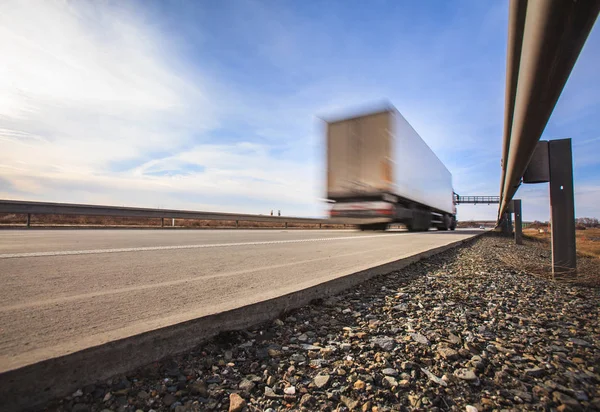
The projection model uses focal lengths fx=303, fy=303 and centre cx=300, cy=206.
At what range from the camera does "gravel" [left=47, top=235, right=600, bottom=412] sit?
1.28m

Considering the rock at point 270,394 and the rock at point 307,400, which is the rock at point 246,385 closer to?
the rock at point 270,394

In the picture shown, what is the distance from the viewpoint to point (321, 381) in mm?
1433

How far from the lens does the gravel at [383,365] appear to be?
4.21 ft

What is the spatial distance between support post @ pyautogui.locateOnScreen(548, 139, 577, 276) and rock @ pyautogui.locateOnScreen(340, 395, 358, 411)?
3852 mm

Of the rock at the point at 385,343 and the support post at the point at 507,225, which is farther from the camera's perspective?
the support post at the point at 507,225

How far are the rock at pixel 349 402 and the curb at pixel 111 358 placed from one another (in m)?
0.78

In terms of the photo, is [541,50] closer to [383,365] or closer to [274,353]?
[383,365]

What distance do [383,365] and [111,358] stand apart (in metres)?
1.30

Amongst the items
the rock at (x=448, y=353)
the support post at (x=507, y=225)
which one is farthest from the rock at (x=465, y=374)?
the support post at (x=507, y=225)

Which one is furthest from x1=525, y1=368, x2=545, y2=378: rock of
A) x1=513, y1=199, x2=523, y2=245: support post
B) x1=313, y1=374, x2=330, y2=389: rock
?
x1=513, y1=199, x2=523, y2=245: support post

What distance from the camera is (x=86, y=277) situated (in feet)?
8.54

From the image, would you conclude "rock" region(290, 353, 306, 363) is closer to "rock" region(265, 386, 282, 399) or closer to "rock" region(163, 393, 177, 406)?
"rock" region(265, 386, 282, 399)

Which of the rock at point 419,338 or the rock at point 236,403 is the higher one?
the rock at point 419,338

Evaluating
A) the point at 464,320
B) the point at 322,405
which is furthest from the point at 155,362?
the point at 464,320
